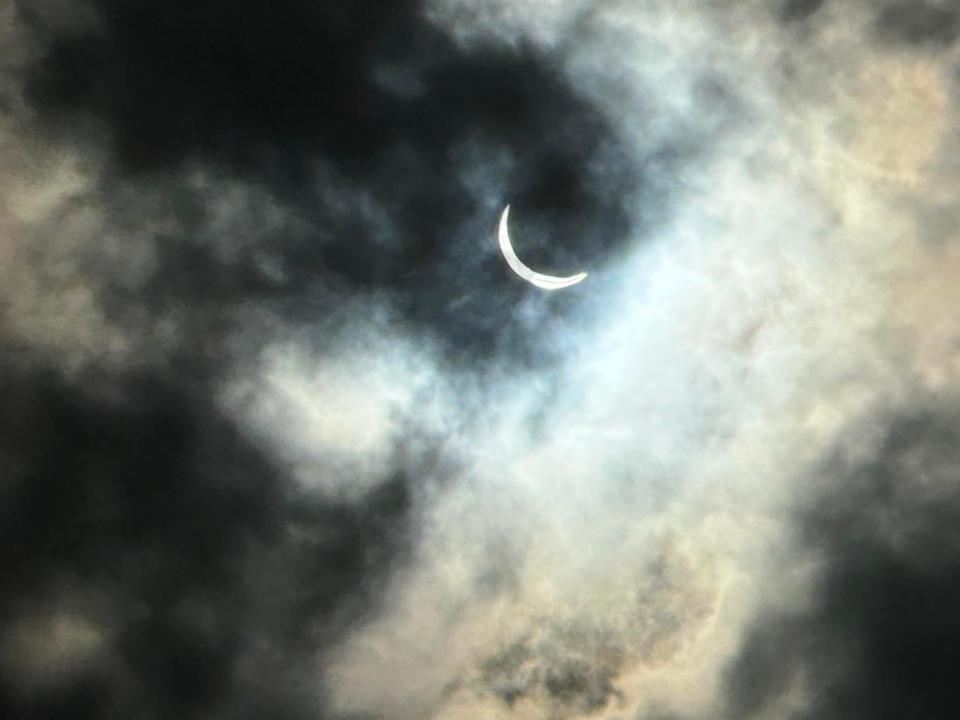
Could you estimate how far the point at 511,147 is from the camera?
4284cm

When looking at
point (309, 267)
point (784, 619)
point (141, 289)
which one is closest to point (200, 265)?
point (141, 289)

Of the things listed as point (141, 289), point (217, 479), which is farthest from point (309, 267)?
point (217, 479)

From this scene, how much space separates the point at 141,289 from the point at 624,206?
90.1ft

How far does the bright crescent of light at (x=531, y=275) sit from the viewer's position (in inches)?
1638

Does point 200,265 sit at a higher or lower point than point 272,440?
higher

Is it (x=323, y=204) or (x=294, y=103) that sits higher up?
(x=294, y=103)

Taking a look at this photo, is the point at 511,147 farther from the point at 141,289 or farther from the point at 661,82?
the point at 141,289

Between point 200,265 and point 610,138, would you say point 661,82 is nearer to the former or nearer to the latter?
point 610,138

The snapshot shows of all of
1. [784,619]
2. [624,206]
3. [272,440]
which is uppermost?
[624,206]

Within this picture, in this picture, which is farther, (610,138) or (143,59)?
(610,138)

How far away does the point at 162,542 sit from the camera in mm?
40219

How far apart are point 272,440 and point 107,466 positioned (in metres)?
8.78

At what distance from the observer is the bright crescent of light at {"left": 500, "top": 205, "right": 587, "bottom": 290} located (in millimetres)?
41594

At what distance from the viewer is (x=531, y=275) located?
4169cm
